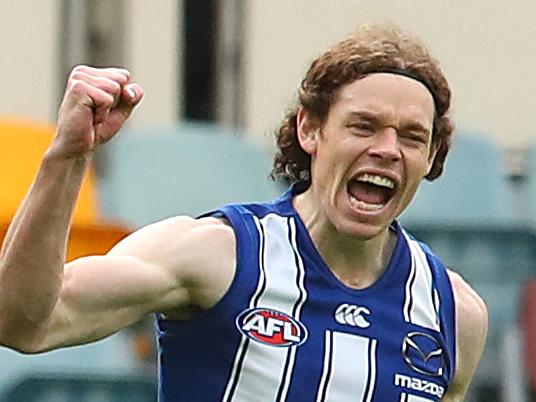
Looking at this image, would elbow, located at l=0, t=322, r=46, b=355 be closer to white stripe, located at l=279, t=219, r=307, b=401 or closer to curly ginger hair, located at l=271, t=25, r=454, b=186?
white stripe, located at l=279, t=219, r=307, b=401

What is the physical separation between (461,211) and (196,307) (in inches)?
159

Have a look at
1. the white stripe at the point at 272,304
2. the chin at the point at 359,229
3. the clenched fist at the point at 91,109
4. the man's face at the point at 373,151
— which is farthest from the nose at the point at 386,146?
the clenched fist at the point at 91,109

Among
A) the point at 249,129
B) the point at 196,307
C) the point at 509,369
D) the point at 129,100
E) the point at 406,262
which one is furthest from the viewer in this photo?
the point at 249,129

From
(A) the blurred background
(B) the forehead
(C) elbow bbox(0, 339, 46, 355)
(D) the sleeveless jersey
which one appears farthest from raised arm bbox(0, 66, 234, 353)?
(A) the blurred background

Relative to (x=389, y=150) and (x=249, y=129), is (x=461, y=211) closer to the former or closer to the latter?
(x=249, y=129)

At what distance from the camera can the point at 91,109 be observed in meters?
3.40

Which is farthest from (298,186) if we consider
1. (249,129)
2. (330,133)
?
(249,129)

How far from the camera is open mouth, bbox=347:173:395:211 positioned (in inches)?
155

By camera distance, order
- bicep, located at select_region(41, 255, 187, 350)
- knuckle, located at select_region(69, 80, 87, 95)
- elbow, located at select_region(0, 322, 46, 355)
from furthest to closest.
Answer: bicep, located at select_region(41, 255, 187, 350) → elbow, located at select_region(0, 322, 46, 355) → knuckle, located at select_region(69, 80, 87, 95)

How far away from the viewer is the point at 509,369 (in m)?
7.44

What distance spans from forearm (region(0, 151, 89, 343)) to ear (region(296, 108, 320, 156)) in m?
0.75

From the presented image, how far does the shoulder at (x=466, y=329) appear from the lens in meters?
4.22

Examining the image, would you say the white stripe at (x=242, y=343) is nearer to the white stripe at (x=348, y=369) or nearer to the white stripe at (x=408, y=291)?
the white stripe at (x=348, y=369)

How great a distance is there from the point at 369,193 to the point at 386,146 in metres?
0.09
